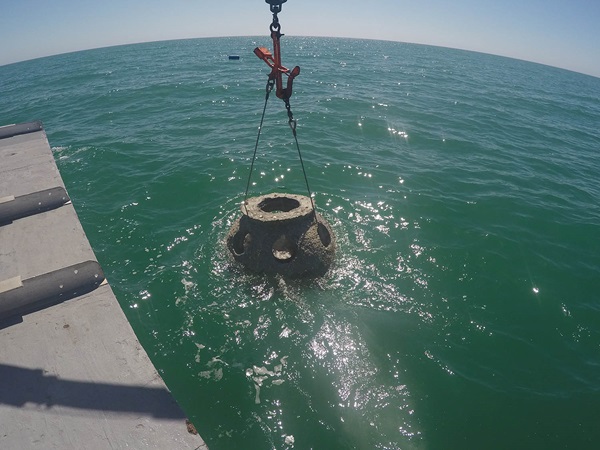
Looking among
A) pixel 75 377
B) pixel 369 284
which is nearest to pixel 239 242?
pixel 369 284

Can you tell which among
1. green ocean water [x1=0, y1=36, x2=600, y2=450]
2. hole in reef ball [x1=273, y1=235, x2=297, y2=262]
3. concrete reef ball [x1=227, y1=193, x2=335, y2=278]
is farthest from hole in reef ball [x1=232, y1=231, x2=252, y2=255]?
hole in reef ball [x1=273, y1=235, x2=297, y2=262]

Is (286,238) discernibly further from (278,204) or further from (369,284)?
(369,284)

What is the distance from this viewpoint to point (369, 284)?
31.6ft

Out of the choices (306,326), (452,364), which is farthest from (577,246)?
(306,326)

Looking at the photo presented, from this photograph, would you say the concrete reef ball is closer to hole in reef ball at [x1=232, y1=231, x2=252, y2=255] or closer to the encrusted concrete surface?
hole in reef ball at [x1=232, y1=231, x2=252, y2=255]

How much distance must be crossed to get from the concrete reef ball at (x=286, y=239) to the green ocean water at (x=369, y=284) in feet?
1.73

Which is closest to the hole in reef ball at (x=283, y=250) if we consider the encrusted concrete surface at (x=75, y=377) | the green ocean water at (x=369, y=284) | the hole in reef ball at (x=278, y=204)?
the green ocean water at (x=369, y=284)

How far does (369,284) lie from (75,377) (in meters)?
7.22

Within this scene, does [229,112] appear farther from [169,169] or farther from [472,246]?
[472,246]

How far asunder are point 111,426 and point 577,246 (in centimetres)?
1495

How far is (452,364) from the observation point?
25.6 ft

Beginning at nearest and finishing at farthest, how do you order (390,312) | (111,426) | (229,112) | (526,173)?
(111,426) < (390,312) < (526,173) < (229,112)

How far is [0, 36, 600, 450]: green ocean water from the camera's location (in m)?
6.82

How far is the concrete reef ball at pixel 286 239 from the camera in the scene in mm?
8680
